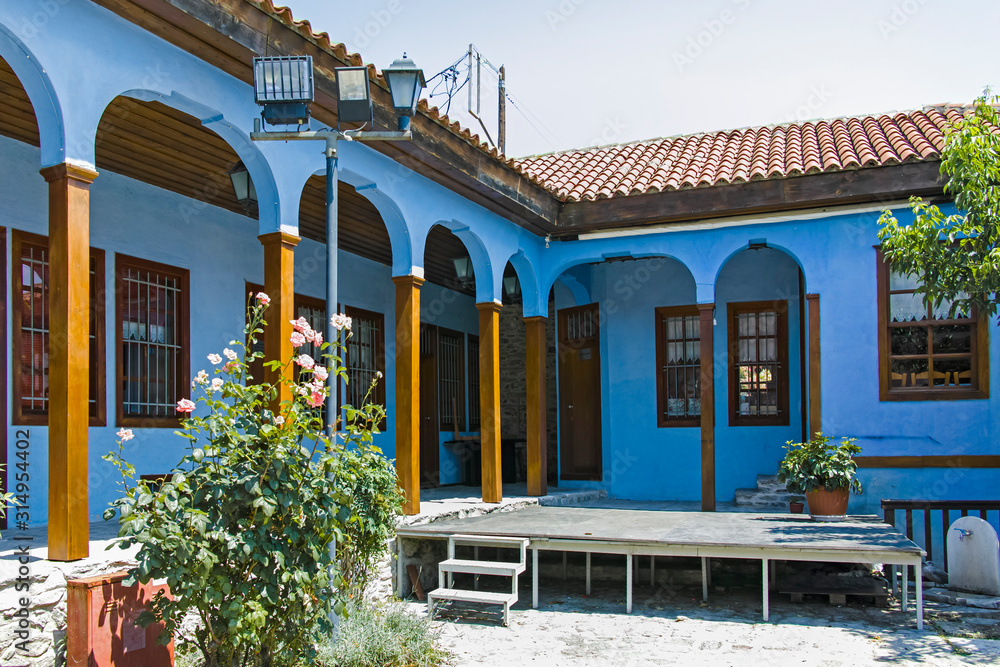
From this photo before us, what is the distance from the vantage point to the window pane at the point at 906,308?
32.2 feet

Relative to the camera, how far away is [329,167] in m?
5.60

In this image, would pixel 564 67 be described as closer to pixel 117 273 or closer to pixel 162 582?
pixel 117 273

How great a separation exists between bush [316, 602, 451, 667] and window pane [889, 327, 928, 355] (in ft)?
21.6

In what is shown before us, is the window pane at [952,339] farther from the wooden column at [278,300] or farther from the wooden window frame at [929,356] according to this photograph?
the wooden column at [278,300]

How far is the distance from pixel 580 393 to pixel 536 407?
2.29 metres

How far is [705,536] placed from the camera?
7355mm

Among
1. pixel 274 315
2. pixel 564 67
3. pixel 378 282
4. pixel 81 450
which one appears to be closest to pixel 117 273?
pixel 274 315

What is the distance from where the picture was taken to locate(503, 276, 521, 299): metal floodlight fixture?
12188 millimetres

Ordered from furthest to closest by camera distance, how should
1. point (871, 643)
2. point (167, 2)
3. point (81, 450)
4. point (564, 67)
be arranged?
point (564, 67) < point (871, 643) < point (167, 2) < point (81, 450)

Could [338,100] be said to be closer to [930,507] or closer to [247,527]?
[247,527]

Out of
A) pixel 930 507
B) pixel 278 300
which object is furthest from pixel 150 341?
pixel 930 507

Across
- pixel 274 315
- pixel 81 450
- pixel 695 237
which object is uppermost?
pixel 695 237

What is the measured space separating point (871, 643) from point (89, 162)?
6.09m

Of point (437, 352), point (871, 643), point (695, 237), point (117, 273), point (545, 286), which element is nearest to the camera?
point (871, 643)
